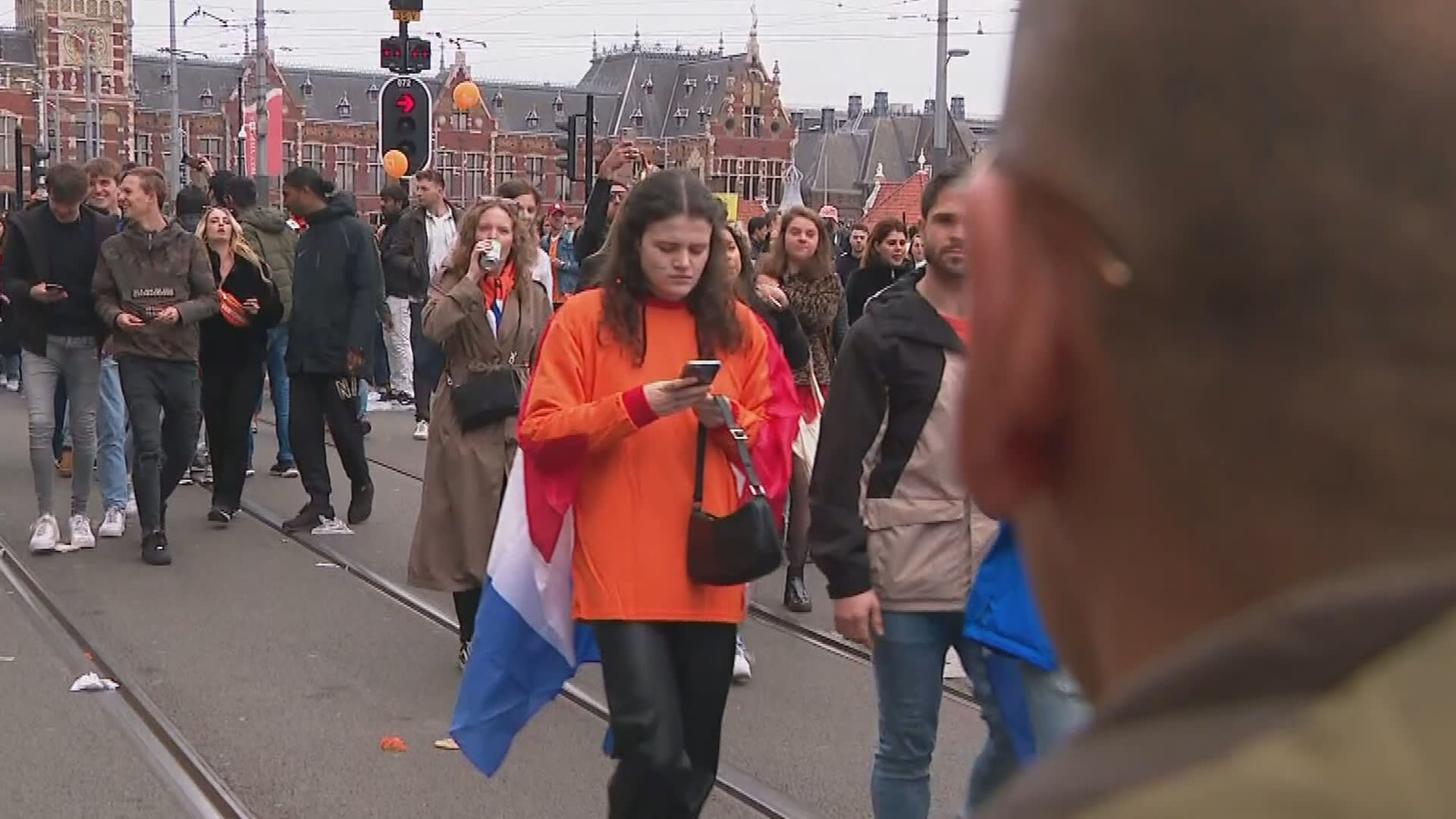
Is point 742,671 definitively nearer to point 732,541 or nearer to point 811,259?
point 811,259

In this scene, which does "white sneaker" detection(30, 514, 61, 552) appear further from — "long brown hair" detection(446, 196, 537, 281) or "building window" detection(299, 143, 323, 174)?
"building window" detection(299, 143, 323, 174)

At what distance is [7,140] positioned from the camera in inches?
3327

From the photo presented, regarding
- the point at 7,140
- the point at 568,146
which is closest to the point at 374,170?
the point at 7,140

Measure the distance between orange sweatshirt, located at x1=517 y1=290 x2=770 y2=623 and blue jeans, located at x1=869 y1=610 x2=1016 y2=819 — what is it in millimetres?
374

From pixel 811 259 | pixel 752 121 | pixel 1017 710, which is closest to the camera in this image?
pixel 1017 710

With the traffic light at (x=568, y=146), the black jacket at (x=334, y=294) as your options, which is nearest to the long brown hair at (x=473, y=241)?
the black jacket at (x=334, y=294)

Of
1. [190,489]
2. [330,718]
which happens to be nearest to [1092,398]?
[330,718]

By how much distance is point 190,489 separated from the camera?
11.6 meters

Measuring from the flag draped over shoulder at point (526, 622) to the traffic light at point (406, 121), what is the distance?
1247 cm

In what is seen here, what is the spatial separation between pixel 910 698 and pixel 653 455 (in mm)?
813

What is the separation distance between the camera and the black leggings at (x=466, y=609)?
7062mm

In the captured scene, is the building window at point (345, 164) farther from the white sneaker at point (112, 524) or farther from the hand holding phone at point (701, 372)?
the hand holding phone at point (701, 372)

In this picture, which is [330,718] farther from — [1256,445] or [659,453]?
[1256,445]

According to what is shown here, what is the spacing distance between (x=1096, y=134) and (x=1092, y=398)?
0.14 metres
